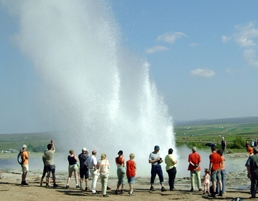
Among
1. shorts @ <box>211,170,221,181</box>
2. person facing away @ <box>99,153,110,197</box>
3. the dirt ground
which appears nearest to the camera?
the dirt ground

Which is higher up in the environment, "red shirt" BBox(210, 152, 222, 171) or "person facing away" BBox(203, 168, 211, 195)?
"red shirt" BBox(210, 152, 222, 171)

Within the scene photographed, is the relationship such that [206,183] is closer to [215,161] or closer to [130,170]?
[215,161]

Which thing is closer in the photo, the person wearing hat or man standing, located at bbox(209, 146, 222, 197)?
man standing, located at bbox(209, 146, 222, 197)

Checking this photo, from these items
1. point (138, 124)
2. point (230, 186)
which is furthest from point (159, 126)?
point (230, 186)

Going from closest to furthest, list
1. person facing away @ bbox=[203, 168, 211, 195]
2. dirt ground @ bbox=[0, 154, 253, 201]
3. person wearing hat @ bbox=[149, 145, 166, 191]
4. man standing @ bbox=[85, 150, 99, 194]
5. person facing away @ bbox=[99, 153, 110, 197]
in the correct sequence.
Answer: dirt ground @ bbox=[0, 154, 253, 201], person facing away @ bbox=[99, 153, 110, 197], person facing away @ bbox=[203, 168, 211, 195], man standing @ bbox=[85, 150, 99, 194], person wearing hat @ bbox=[149, 145, 166, 191]

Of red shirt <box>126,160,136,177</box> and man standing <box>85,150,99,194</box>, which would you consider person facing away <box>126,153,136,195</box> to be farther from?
man standing <box>85,150,99,194</box>

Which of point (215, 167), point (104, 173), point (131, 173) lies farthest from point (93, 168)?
point (215, 167)

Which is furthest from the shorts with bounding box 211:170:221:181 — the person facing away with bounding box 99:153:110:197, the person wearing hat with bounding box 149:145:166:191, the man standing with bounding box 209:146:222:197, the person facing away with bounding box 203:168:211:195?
the person facing away with bounding box 99:153:110:197

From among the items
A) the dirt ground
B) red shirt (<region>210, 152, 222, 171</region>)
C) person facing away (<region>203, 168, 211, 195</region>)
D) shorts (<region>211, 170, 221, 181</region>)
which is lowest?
the dirt ground

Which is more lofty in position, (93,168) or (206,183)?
(93,168)

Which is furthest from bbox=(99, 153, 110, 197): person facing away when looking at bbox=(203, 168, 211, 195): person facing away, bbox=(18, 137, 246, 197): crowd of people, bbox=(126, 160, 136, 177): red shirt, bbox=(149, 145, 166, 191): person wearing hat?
bbox=(203, 168, 211, 195): person facing away

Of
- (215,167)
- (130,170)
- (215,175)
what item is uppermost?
(215,167)

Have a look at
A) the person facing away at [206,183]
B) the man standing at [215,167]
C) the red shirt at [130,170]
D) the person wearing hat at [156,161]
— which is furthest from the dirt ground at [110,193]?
the red shirt at [130,170]

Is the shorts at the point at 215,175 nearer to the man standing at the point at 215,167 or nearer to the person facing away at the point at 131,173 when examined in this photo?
the man standing at the point at 215,167
